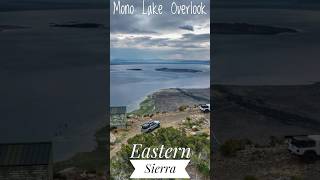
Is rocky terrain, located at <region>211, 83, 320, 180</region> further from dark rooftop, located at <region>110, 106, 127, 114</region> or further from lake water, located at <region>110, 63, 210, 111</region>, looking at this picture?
dark rooftop, located at <region>110, 106, 127, 114</region>

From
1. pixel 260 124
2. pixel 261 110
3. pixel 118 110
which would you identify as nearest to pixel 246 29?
pixel 261 110

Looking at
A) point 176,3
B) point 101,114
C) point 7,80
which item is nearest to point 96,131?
point 101,114

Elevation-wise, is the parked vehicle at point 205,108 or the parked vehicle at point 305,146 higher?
the parked vehicle at point 205,108

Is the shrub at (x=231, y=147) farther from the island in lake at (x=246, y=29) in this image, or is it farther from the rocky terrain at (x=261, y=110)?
the island in lake at (x=246, y=29)

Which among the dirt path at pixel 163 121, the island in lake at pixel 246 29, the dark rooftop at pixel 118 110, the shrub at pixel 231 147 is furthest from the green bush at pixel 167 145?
the island in lake at pixel 246 29

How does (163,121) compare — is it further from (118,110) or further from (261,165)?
(261,165)

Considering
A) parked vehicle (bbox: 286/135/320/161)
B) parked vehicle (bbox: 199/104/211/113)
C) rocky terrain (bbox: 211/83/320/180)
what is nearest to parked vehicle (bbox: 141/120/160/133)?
parked vehicle (bbox: 199/104/211/113)
